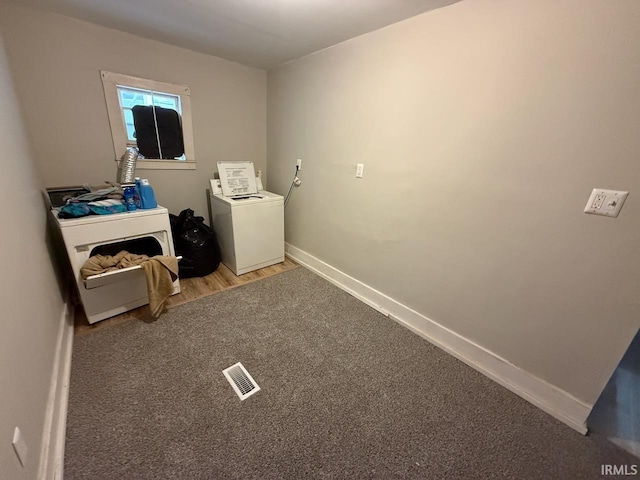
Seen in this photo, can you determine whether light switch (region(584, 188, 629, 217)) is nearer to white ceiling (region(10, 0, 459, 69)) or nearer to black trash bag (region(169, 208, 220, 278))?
white ceiling (region(10, 0, 459, 69))

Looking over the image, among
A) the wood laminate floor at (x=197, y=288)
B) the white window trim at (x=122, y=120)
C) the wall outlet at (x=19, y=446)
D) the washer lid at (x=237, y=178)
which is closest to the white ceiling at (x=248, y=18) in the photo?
the white window trim at (x=122, y=120)

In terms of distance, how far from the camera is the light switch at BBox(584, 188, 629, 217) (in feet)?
3.54

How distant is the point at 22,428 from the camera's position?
84 centimetres

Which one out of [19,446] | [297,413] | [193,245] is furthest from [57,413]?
[193,245]

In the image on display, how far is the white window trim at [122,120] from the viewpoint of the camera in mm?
2105

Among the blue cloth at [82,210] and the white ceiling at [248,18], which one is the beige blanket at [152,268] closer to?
the blue cloth at [82,210]

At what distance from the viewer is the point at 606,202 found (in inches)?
43.6

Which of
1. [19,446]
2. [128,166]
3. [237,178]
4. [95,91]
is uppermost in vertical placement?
[95,91]

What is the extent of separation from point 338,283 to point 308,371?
1.09 m

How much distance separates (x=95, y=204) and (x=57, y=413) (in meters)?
1.24

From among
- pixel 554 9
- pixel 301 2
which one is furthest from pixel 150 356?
pixel 554 9

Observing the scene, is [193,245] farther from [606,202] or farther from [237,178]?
[606,202]

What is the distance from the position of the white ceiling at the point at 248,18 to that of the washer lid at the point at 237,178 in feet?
3.49

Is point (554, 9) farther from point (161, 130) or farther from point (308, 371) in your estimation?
point (161, 130)
